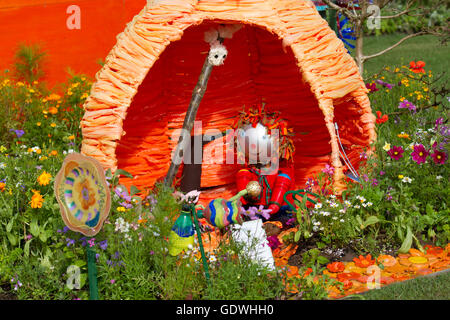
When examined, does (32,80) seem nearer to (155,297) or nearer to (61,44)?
(61,44)

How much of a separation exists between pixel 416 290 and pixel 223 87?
2.27 m

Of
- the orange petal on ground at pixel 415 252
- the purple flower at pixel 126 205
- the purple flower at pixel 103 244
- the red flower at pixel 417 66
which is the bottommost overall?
the orange petal on ground at pixel 415 252

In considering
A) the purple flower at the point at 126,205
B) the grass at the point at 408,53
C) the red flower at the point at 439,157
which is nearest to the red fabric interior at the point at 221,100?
the red flower at the point at 439,157

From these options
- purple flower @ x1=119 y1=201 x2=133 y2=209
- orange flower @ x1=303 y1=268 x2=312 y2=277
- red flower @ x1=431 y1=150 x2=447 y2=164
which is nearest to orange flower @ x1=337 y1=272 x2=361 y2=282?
orange flower @ x1=303 y1=268 x2=312 y2=277

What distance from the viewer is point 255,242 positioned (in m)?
3.04

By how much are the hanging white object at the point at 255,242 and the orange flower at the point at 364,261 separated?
1.58 feet

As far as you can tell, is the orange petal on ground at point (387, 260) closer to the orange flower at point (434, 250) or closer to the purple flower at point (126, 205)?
the orange flower at point (434, 250)

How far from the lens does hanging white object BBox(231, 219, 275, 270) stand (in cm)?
299

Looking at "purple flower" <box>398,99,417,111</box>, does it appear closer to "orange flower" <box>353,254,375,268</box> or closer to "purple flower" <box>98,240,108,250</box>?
"orange flower" <box>353,254,375,268</box>

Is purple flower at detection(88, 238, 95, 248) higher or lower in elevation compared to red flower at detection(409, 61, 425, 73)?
lower

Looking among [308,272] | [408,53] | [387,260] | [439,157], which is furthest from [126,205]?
[408,53]

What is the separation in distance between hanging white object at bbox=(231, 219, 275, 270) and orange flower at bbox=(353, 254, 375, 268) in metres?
0.48

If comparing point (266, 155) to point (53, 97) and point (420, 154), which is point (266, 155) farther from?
point (53, 97)

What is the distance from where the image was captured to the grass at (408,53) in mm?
8180
